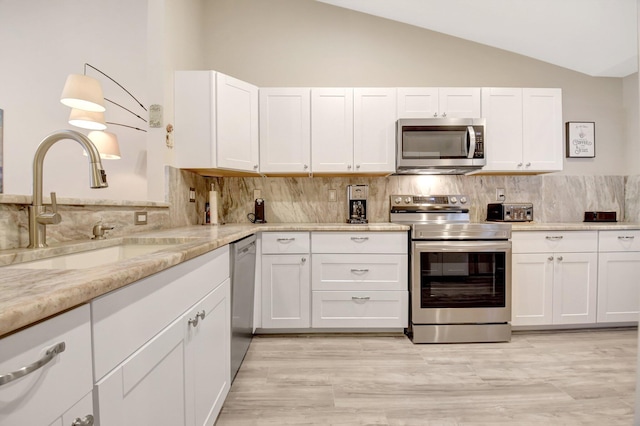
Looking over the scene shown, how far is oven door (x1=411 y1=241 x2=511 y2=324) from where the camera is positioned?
2344 millimetres

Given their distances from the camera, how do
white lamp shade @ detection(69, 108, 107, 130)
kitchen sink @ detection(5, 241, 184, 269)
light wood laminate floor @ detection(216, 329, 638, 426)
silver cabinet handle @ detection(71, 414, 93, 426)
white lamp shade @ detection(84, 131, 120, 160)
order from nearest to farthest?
silver cabinet handle @ detection(71, 414, 93, 426) → kitchen sink @ detection(5, 241, 184, 269) → light wood laminate floor @ detection(216, 329, 638, 426) → white lamp shade @ detection(69, 108, 107, 130) → white lamp shade @ detection(84, 131, 120, 160)

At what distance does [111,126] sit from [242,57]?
1533 millimetres

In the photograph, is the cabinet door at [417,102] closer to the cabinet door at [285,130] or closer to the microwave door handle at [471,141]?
the microwave door handle at [471,141]

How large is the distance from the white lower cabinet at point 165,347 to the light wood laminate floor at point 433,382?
0.45 metres

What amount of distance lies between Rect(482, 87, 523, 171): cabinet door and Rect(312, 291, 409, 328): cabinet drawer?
152 cm

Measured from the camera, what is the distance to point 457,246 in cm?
233

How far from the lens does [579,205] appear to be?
3064 millimetres

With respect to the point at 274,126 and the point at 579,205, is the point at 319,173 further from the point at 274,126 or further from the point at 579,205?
the point at 579,205

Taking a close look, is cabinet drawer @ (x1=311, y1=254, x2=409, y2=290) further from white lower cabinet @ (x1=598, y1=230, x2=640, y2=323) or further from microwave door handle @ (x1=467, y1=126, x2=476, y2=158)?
white lower cabinet @ (x1=598, y1=230, x2=640, y2=323)

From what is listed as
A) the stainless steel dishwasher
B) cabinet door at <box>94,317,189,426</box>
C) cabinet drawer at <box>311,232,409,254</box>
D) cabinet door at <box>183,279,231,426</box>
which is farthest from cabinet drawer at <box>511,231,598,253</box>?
cabinet door at <box>94,317,189,426</box>

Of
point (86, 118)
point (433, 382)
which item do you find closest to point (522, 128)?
point (433, 382)

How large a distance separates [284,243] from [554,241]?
2.27 meters

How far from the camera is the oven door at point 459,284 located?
2.34 m

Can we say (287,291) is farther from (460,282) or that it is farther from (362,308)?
(460,282)
